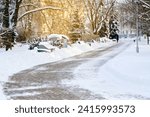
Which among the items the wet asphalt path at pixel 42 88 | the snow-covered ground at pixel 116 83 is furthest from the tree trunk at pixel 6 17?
the snow-covered ground at pixel 116 83

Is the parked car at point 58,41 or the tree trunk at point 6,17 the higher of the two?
the tree trunk at point 6,17

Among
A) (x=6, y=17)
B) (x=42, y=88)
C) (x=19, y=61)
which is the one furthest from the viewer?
(x=6, y=17)

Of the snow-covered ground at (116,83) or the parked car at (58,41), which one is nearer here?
the snow-covered ground at (116,83)

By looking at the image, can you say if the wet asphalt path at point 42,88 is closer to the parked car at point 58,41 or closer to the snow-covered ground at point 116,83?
the snow-covered ground at point 116,83

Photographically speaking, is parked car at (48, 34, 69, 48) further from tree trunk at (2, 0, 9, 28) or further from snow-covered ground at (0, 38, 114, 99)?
tree trunk at (2, 0, 9, 28)

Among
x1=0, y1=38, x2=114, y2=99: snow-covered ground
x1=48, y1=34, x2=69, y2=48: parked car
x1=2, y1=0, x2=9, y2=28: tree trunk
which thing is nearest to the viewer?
x1=0, y1=38, x2=114, y2=99: snow-covered ground

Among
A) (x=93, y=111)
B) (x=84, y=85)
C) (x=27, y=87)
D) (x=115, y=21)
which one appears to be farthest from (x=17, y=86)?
(x=115, y=21)

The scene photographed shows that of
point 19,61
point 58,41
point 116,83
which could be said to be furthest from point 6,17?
point 116,83

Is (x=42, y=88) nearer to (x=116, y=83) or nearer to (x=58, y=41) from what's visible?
(x=116, y=83)

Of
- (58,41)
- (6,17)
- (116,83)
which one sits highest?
(6,17)

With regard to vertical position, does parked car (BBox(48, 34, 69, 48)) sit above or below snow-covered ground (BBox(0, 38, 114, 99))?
above

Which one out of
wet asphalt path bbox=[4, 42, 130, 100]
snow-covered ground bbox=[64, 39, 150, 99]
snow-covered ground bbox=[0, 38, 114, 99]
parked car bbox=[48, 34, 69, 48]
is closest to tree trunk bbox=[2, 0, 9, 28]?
snow-covered ground bbox=[0, 38, 114, 99]

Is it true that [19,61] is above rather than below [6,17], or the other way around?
below

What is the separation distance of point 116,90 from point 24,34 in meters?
41.3
